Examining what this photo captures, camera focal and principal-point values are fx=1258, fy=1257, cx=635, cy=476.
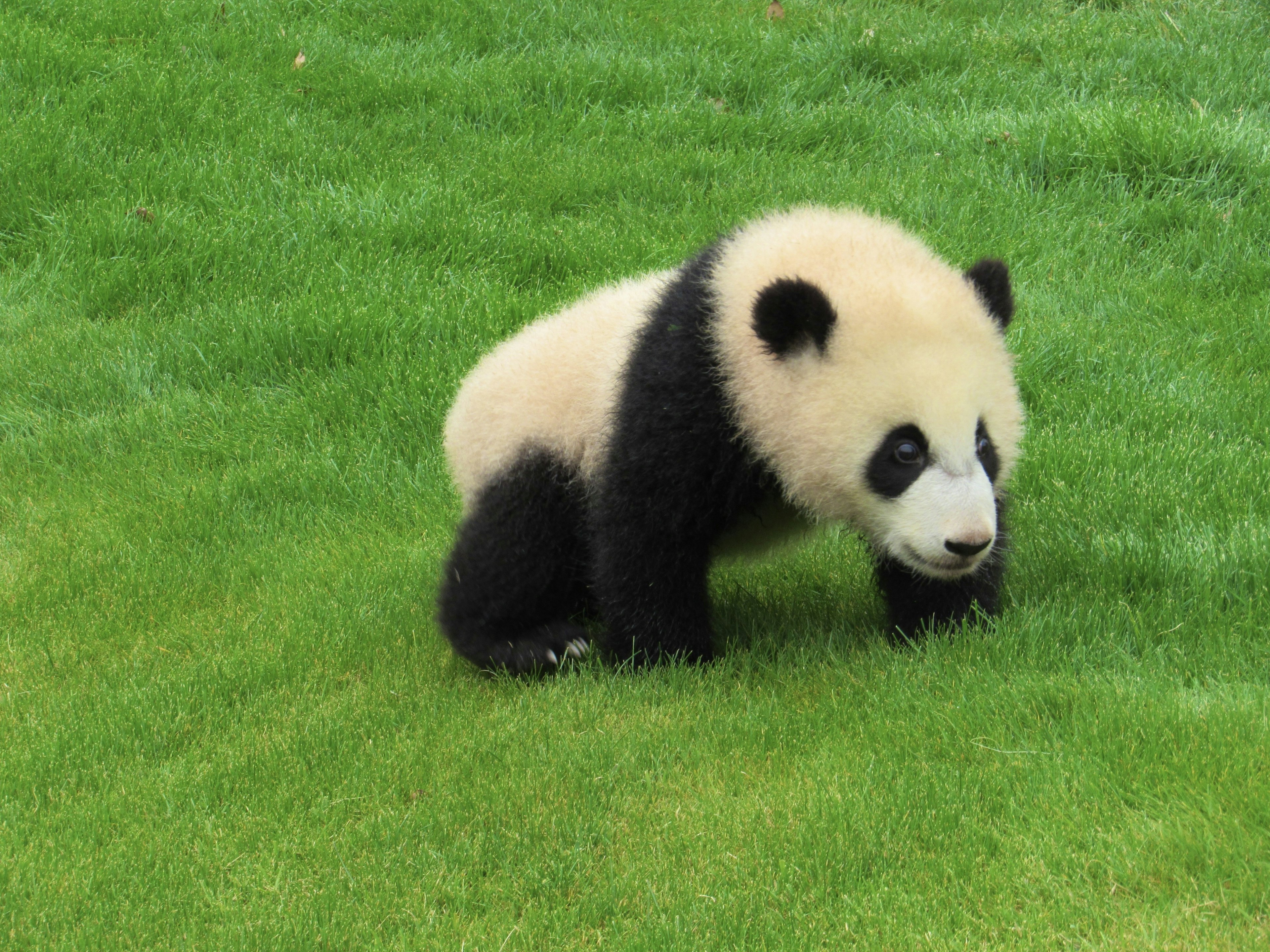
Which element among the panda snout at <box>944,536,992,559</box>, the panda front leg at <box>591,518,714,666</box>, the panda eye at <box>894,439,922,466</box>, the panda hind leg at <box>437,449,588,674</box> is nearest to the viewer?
the panda snout at <box>944,536,992,559</box>

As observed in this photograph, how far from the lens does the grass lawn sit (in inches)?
124

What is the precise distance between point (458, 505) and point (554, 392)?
1.49m

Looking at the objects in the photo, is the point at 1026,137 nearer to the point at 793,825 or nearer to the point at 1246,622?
the point at 1246,622

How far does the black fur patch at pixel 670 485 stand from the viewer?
392cm

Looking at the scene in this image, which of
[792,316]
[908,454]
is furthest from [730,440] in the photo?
[908,454]

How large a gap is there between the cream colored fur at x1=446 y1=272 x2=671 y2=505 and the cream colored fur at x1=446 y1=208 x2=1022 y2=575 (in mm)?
11

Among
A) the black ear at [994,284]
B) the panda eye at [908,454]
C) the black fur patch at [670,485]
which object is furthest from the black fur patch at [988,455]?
the black fur patch at [670,485]

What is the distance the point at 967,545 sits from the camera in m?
3.51

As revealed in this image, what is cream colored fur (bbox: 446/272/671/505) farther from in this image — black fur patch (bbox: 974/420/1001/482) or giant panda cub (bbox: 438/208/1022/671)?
black fur patch (bbox: 974/420/1001/482)

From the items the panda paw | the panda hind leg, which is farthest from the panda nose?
the panda paw

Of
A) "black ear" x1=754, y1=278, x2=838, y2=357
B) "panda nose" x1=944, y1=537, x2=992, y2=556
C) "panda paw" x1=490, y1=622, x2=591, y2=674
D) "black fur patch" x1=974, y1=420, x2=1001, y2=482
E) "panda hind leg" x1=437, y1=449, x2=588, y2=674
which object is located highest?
"black ear" x1=754, y1=278, x2=838, y2=357

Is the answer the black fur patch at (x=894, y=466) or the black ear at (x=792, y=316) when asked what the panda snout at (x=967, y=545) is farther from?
the black ear at (x=792, y=316)

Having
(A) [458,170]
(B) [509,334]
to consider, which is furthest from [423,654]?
(A) [458,170]

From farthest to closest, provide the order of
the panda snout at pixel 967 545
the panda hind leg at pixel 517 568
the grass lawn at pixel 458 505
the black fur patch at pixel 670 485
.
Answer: the panda hind leg at pixel 517 568 → the black fur patch at pixel 670 485 → the panda snout at pixel 967 545 → the grass lawn at pixel 458 505
